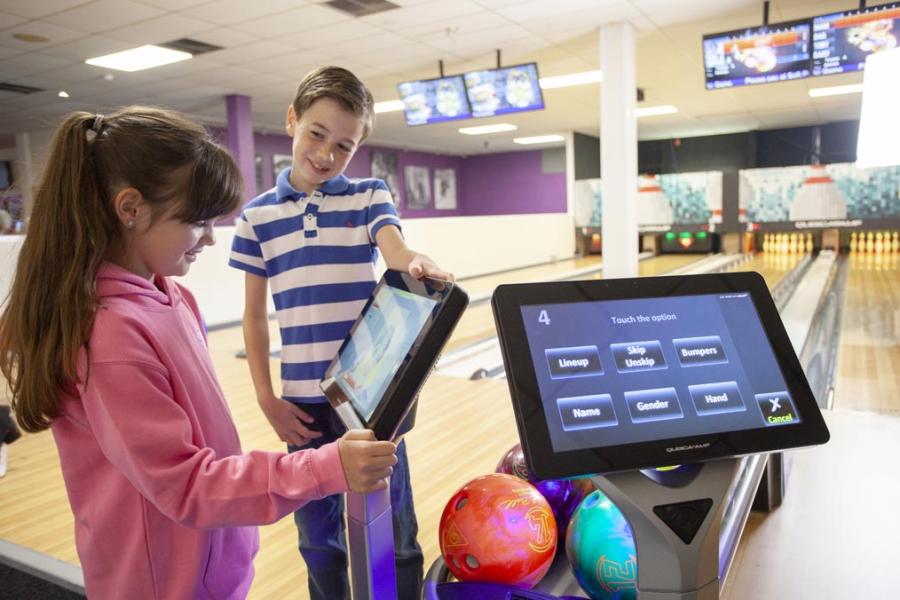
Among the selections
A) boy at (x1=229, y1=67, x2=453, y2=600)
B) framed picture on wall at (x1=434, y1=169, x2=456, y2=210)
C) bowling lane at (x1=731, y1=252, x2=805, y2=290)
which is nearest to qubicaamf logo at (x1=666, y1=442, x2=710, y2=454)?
boy at (x1=229, y1=67, x2=453, y2=600)

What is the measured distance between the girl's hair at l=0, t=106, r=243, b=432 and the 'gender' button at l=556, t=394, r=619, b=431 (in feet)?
1.62

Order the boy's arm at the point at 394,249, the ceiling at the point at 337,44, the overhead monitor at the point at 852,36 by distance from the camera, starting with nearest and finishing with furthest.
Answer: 1. the boy's arm at the point at 394,249
2. the overhead monitor at the point at 852,36
3. the ceiling at the point at 337,44

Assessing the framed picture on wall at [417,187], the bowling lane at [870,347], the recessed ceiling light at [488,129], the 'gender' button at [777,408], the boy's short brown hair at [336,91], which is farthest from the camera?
the framed picture on wall at [417,187]

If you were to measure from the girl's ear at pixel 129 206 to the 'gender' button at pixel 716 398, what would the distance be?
630 mm

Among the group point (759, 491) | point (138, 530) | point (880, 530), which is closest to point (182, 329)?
point (138, 530)

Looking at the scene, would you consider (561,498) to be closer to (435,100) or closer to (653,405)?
(653,405)

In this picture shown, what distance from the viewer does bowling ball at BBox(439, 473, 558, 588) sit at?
2.61 ft

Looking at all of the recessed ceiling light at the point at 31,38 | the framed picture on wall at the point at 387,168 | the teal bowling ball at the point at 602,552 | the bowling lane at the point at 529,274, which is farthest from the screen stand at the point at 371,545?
the framed picture on wall at the point at 387,168

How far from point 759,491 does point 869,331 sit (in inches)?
167

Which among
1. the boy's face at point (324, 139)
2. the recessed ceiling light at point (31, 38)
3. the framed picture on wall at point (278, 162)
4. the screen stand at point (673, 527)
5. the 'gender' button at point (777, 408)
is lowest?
the screen stand at point (673, 527)

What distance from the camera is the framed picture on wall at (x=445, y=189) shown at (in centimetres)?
1455

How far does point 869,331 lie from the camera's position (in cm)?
475

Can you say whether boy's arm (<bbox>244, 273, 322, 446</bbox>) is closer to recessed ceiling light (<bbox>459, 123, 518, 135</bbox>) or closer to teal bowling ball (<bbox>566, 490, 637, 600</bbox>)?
teal bowling ball (<bbox>566, 490, 637, 600</bbox>)

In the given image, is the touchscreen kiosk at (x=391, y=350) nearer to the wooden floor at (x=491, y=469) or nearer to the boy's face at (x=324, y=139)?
the boy's face at (x=324, y=139)
